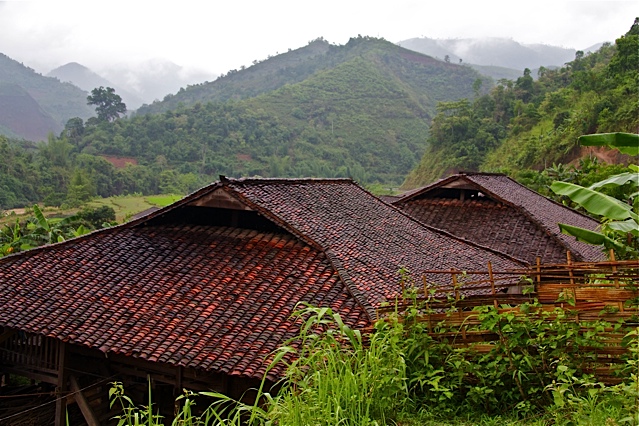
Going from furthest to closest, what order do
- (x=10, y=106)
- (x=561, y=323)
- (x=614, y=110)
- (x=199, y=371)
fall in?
(x=10, y=106) → (x=614, y=110) → (x=199, y=371) → (x=561, y=323)

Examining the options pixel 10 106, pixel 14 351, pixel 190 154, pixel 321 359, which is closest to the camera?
pixel 321 359

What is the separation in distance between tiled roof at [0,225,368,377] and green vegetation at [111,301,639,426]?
1.89 m

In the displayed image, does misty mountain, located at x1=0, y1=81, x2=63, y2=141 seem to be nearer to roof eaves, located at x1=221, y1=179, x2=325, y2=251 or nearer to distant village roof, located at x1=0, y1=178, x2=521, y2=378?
distant village roof, located at x1=0, y1=178, x2=521, y2=378

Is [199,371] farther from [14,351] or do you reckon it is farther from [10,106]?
[10,106]

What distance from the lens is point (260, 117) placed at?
6688 centimetres

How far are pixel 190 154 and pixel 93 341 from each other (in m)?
50.9

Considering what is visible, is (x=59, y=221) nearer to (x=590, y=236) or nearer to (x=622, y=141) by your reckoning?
(x=590, y=236)

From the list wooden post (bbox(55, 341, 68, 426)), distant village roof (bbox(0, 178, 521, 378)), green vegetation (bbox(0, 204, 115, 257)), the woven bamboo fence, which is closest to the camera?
the woven bamboo fence

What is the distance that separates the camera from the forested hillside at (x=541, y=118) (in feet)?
94.2

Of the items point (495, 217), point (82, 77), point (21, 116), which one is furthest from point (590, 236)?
point (82, 77)

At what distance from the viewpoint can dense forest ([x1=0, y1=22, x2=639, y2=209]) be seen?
32781 millimetres

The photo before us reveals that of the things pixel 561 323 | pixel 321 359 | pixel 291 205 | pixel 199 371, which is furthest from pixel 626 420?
pixel 291 205

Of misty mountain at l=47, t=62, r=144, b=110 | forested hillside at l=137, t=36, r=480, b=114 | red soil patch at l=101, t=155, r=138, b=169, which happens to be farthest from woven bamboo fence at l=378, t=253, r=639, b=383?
misty mountain at l=47, t=62, r=144, b=110

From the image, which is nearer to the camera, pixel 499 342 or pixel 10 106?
pixel 499 342
